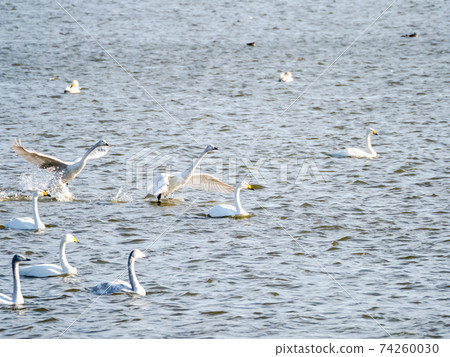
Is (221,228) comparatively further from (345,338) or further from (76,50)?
(76,50)

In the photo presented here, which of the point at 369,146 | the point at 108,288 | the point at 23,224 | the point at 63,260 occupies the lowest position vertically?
the point at 108,288

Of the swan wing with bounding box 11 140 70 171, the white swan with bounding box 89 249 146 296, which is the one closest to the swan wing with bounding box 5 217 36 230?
the swan wing with bounding box 11 140 70 171

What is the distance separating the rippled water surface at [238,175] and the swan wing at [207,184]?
28 centimetres

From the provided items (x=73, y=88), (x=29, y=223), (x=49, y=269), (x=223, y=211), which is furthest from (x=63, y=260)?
(x=73, y=88)

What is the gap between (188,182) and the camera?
1759 cm

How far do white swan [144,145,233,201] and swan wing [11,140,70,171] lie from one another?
2013 mm

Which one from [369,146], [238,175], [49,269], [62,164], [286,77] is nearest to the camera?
[49,269]

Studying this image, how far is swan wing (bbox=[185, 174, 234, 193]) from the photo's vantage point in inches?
679

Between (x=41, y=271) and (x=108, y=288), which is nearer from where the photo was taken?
(x=108, y=288)

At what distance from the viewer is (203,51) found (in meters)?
34.1

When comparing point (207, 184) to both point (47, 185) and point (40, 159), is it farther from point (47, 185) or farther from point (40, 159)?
point (40, 159)

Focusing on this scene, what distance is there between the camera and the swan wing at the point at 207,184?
17250mm

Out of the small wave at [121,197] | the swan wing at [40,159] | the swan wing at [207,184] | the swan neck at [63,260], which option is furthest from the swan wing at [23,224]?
the swan wing at [207,184]

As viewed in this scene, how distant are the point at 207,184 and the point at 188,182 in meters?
0.43
